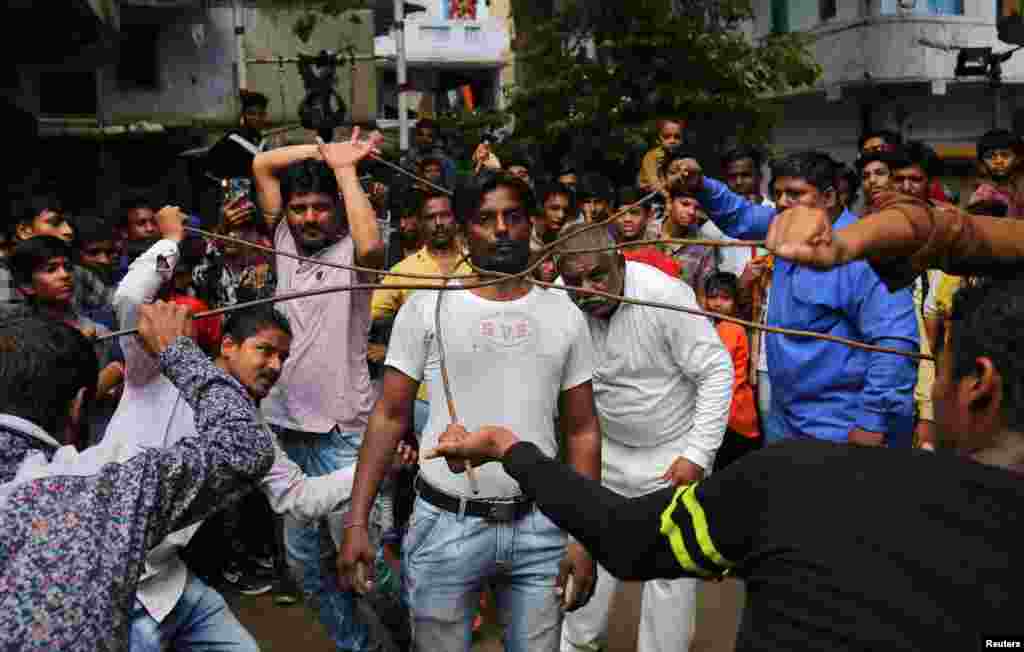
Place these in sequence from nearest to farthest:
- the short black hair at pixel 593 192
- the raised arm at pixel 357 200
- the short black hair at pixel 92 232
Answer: the raised arm at pixel 357 200 < the short black hair at pixel 92 232 < the short black hair at pixel 593 192

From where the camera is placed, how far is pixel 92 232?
5.66 meters

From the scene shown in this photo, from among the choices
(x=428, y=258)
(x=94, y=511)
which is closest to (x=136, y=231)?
(x=428, y=258)

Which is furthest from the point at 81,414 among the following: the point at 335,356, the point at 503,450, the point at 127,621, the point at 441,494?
the point at 335,356

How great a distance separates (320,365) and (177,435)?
998 mm

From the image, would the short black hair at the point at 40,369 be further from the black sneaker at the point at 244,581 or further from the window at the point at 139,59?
the window at the point at 139,59

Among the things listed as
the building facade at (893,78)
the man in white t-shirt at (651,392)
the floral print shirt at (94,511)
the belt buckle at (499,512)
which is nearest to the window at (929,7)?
the building facade at (893,78)

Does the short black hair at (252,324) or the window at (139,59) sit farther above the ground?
the window at (139,59)

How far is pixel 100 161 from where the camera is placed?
21.1 m

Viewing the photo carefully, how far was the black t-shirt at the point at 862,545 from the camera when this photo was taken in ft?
4.97

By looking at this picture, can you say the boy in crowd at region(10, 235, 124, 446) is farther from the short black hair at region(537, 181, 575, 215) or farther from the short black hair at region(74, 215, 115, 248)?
the short black hair at region(537, 181, 575, 215)

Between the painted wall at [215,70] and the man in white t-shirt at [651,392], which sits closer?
the man in white t-shirt at [651,392]

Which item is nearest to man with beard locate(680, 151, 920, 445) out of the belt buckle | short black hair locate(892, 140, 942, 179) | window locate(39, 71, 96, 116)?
short black hair locate(892, 140, 942, 179)

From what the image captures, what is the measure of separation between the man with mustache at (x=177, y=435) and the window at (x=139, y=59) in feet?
66.0

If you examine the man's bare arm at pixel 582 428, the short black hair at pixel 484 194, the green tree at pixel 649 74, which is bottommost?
the man's bare arm at pixel 582 428
